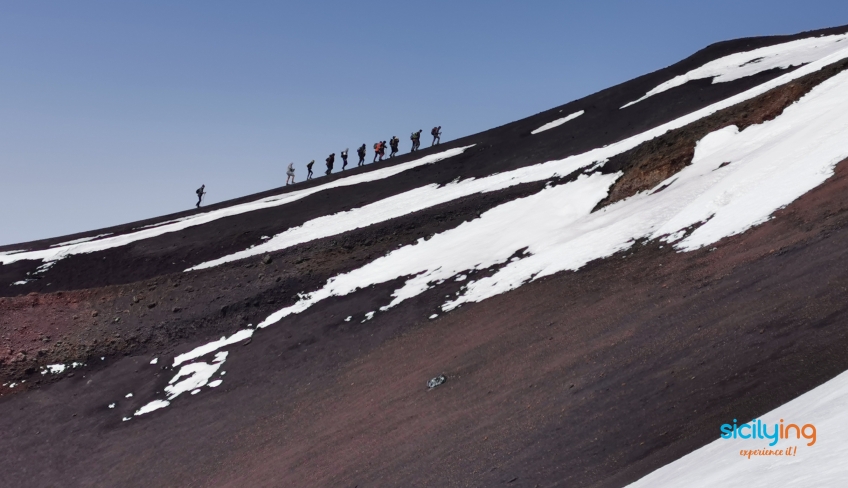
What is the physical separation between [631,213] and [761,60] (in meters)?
25.7

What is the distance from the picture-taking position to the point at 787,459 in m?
6.67

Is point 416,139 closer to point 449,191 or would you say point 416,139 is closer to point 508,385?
point 449,191

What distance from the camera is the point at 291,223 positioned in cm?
3878

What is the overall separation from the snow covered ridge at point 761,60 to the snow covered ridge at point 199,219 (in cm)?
1486

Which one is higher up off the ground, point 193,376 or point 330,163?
point 330,163

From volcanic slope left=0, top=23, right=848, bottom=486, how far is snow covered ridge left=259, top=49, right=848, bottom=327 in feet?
0.39

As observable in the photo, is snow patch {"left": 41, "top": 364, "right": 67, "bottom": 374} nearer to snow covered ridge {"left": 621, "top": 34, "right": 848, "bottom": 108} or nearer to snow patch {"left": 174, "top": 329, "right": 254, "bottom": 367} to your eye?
snow patch {"left": 174, "top": 329, "right": 254, "bottom": 367}

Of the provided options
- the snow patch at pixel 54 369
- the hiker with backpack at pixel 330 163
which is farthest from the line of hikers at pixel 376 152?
the snow patch at pixel 54 369

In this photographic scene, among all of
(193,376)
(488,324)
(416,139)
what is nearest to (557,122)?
(416,139)

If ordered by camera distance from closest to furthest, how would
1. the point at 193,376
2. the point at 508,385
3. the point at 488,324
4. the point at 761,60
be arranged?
1. the point at 508,385
2. the point at 488,324
3. the point at 193,376
4. the point at 761,60

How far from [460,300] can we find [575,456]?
1115 cm

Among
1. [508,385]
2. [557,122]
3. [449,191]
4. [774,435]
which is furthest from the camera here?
[557,122]

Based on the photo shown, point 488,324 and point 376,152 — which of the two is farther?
point 376,152

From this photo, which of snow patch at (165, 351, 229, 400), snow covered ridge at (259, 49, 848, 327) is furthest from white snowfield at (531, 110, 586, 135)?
snow patch at (165, 351, 229, 400)
